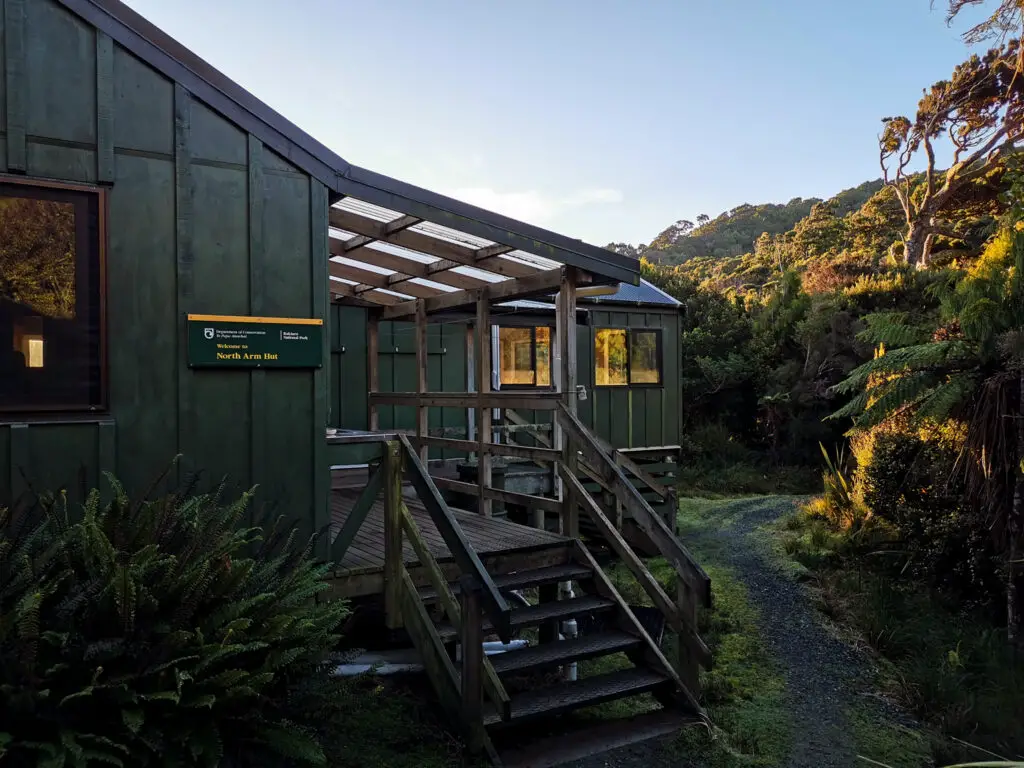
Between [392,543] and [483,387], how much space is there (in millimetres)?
2157

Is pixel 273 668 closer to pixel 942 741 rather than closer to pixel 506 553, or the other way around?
pixel 506 553

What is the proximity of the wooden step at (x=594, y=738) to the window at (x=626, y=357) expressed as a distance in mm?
7638

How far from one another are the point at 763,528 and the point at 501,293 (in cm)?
708

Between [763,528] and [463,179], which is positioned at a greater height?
[463,179]

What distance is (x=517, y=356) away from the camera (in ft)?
36.8

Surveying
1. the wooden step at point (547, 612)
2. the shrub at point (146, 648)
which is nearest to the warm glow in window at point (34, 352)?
the shrub at point (146, 648)

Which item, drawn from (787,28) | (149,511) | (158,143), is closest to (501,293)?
(158,143)

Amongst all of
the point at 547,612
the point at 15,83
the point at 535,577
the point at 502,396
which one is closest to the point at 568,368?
the point at 502,396

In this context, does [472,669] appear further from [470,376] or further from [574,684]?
[470,376]

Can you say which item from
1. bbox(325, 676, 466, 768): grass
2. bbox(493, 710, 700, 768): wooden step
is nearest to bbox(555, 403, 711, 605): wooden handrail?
bbox(493, 710, 700, 768): wooden step

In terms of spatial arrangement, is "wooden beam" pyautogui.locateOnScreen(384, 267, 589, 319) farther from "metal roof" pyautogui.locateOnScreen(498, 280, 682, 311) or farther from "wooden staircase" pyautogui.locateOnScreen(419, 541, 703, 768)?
→ "metal roof" pyautogui.locateOnScreen(498, 280, 682, 311)

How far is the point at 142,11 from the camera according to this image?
4277mm

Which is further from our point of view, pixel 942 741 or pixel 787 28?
pixel 787 28

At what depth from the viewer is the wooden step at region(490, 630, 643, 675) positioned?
14.9ft
